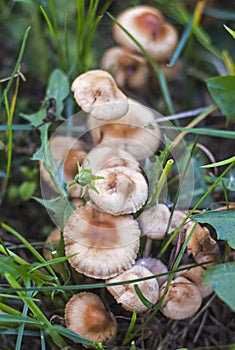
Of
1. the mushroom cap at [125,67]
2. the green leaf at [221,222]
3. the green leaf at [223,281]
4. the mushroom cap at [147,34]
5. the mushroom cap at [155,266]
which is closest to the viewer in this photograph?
the green leaf at [223,281]

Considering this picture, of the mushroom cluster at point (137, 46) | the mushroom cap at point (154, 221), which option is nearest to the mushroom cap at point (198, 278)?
the mushroom cap at point (154, 221)

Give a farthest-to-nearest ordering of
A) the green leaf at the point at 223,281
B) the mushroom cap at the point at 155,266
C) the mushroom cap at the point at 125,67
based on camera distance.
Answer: the mushroom cap at the point at 125,67 → the mushroom cap at the point at 155,266 → the green leaf at the point at 223,281

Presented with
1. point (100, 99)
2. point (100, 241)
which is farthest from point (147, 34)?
point (100, 241)

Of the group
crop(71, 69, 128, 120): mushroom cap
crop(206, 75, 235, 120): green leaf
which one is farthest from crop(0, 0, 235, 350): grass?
crop(71, 69, 128, 120): mushroom cap

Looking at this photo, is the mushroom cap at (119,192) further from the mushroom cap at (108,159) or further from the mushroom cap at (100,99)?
the mushroom cap at (100,99)

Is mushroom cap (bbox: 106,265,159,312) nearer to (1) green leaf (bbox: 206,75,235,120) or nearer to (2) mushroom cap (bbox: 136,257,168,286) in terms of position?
(2) mushroom cap (bbox: 136,257,168,286)
